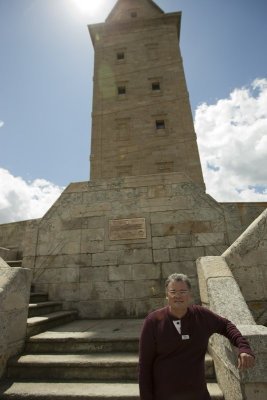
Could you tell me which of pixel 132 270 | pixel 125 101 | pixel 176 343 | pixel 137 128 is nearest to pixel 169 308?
pixel 176 343

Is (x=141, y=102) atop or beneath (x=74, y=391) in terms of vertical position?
atop

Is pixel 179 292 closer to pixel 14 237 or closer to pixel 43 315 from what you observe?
pixel 43 315

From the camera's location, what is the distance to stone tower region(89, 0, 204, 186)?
16.3 m

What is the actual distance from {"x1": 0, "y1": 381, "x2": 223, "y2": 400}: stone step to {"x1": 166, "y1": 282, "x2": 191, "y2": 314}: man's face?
5.22ft

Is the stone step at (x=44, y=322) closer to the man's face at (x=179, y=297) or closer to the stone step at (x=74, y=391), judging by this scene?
the stone step at (x=74, y=391)

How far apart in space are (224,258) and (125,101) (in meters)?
17.0

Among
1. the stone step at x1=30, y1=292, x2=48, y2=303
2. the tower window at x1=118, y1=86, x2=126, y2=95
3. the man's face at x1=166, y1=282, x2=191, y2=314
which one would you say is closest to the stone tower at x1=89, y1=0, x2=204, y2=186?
the tower window at x1=118, y1=86, x2=126, y2=95

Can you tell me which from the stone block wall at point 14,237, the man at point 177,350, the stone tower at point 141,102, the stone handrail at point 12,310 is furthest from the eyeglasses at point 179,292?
the stone tower at point 141,102

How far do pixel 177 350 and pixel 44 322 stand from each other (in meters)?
3.44

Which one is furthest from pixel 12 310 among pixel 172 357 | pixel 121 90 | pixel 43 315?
pixel 121 90

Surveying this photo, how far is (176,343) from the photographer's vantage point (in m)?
1.81

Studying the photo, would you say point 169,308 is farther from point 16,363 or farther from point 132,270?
point 132,270

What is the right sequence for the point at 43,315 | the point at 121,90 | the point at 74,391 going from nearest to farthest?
the point at 74,391, the point at 43,315, the point at 121,90

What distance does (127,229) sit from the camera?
634 cm
